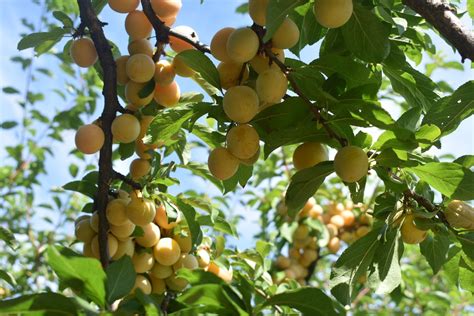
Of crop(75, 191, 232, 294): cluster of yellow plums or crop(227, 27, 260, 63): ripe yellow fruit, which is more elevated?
crop(227, 27, 260, 63): ripe yellow fruit

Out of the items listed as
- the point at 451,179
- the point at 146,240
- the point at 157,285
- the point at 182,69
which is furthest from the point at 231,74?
the point at 157,285

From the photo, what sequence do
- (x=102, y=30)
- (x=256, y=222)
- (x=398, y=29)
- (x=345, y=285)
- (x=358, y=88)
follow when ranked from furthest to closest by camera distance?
(x=256, y=222)
(x=102, y=30)
(x=398, y=29)
(x=345, y=285)
(x=358, y=88)

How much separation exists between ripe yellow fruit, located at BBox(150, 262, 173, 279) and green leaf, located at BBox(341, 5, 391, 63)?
2.70ft

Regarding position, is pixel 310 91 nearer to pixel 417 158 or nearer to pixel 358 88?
pixel 358 88

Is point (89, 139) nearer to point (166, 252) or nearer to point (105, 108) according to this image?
point (105, 108)

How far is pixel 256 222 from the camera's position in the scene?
3.92 m

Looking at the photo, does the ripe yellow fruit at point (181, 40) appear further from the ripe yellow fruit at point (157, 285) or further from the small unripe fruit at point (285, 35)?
the ripe yellow fruit at point (157, 285)

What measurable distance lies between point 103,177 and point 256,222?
261 cm

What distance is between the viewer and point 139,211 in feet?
4.53

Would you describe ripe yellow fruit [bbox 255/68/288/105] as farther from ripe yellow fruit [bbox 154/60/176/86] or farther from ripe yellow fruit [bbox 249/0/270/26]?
ripe yellow fruit [bbox 154/60/176/86]

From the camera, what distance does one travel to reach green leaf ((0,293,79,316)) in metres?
0.72

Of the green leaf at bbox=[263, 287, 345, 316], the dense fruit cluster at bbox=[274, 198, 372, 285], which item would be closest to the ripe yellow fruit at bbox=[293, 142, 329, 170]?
the green leaf at bbox=[263, 287, 345, 316]

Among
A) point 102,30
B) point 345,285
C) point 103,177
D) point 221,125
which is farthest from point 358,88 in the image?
point 102,30

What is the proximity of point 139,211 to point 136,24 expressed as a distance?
549mm
